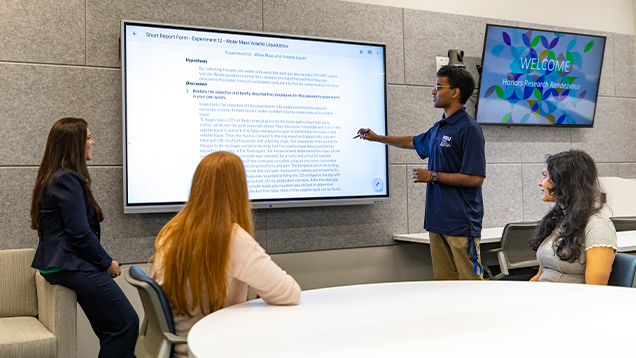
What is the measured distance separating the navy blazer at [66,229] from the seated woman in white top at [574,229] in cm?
187

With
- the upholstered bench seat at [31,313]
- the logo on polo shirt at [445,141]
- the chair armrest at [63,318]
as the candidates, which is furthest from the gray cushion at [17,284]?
the logo on polo shirt at [445,141]

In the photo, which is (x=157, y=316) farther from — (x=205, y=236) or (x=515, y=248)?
(x=515, y=248)

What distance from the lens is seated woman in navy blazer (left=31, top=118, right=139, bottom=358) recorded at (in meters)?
2.32

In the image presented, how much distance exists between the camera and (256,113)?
10.8 ft

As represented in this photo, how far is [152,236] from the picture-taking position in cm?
313

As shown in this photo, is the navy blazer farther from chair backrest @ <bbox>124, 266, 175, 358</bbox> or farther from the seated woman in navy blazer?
chair backrest @ <bbox>124, 266, 175, 358</bbox>

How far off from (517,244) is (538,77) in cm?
150

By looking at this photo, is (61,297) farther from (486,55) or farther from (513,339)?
(486,55)

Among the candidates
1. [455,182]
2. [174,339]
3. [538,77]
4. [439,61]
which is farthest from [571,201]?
[538,77]

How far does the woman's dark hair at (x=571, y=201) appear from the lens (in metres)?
1.98

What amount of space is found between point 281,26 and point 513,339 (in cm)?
272

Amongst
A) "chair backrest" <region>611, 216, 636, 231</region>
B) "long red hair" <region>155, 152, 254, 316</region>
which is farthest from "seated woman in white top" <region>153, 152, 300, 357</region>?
"chair backrest" <region>611, 216, 636, 231</region>

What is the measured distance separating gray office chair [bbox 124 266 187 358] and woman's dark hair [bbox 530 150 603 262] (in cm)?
139

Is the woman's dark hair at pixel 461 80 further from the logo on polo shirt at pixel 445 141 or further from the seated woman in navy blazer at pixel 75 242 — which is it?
the seated woman in navy blazer at pixel 75 242
